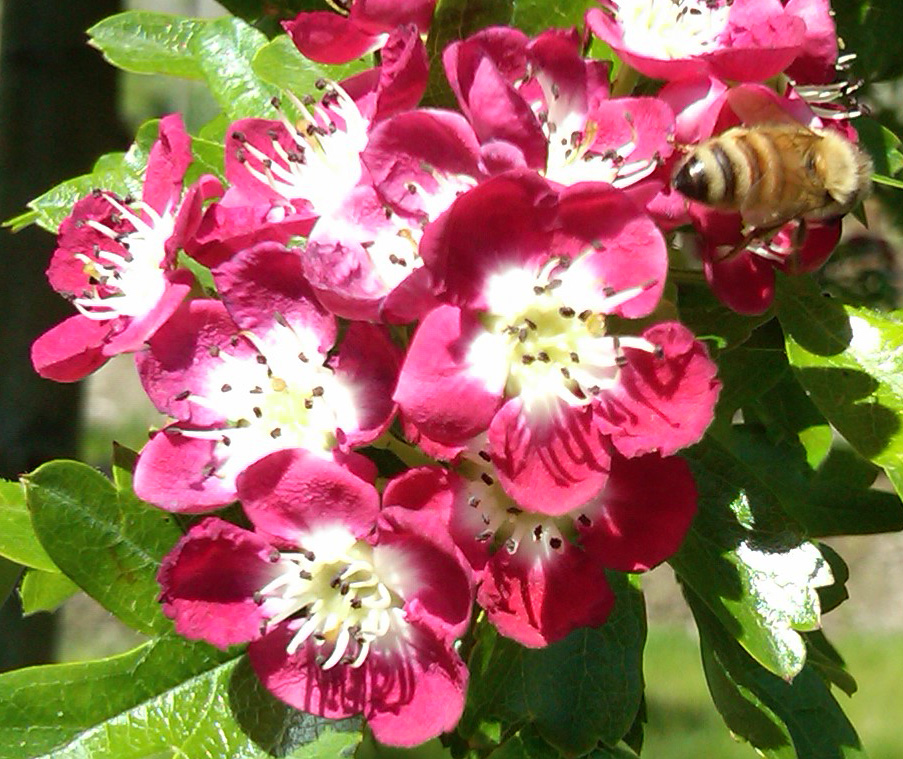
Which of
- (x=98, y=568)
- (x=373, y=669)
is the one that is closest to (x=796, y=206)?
(x=373, y=669)

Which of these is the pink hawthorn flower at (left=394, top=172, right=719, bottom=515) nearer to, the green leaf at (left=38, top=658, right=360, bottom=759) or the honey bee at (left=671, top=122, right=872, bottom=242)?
the honey bee at (left=671, top=122, right=872, bottom=242)

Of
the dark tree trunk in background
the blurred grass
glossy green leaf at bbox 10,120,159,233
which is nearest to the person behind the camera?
glossy green leaf at bbox 10,120,159,233

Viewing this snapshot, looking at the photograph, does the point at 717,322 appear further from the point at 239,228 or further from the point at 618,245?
the point at 239,228

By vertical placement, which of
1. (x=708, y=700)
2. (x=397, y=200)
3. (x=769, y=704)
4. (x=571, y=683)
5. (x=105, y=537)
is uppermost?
(x=397, y=200)

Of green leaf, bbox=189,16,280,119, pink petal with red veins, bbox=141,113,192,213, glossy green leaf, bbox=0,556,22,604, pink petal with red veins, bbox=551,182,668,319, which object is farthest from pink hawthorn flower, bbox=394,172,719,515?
glossy green leaf, bbox=0,556,22,604

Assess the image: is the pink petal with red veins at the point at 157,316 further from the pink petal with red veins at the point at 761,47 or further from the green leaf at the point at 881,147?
the green leaf at the point at 881,147

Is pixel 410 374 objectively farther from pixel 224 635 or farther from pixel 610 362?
pixel 224 635

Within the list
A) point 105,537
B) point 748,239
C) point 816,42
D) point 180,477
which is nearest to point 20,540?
point 105,537
